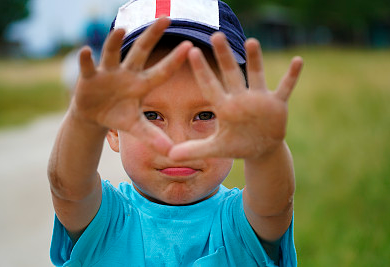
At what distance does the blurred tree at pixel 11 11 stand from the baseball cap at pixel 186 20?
79.3 feet

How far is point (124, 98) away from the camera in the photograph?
1.10 metres

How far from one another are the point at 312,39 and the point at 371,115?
3644cm

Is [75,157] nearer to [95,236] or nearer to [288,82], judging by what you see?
[95,236]

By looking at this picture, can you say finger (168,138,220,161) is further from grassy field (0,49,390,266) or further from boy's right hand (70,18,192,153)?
grassy field (0,49,390,266)

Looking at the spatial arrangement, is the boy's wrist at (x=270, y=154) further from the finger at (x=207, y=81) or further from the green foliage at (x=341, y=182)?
the green foliage at (x=341, y=182)

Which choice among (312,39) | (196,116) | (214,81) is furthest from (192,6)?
(312,39)

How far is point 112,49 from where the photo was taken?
1075 millimetres

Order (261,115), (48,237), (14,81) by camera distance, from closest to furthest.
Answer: (261,115), (48,237), (14,81)

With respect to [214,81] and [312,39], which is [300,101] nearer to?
[214,81]

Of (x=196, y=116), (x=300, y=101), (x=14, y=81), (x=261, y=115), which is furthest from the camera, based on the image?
(x=14, y=81)

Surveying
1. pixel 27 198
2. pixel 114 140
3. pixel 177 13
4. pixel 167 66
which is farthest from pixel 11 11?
pixel 167 66

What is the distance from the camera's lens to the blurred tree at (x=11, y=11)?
23.4m

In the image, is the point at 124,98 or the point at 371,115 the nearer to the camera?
the point at 124,98

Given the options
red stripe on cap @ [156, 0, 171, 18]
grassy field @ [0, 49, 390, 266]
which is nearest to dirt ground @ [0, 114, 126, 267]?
grassy field @ [0, 49, 390, 266]
